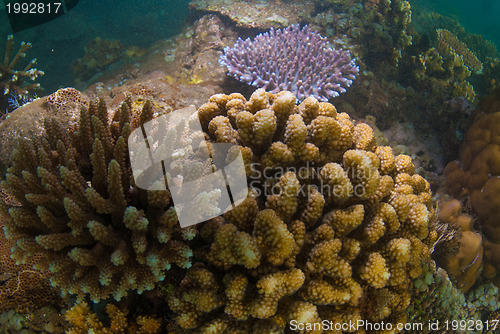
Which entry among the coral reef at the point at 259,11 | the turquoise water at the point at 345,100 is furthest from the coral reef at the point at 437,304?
the coral reef at the point at 259,11

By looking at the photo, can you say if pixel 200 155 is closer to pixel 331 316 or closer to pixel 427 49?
pixel 331 316

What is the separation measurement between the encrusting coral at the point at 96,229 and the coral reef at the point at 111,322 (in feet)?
0.86

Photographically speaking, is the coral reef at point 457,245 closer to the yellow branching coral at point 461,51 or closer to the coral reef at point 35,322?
the coral reef at point 35,322

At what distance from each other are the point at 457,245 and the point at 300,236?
2.86m

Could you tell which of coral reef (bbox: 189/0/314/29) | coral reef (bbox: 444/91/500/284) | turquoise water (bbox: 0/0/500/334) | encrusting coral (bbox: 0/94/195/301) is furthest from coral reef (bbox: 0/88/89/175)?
coral reef (bbox: 444/91/500/284)

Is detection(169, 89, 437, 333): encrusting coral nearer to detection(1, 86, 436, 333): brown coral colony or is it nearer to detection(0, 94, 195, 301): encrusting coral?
detection(1, 86, 436, 333): brown coral colony

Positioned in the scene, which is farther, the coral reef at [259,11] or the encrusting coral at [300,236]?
the coral reef at [259,11]

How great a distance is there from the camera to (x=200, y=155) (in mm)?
2438

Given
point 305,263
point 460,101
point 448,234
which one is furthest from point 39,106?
point 460,101

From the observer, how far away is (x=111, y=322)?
2.23 metres

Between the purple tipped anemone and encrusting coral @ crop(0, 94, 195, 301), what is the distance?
9.94ft

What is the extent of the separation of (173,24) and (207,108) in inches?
→ 483

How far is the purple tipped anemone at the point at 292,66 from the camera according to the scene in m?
4.61

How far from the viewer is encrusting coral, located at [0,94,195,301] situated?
6.23 feet
